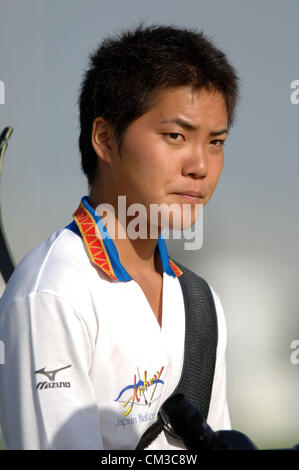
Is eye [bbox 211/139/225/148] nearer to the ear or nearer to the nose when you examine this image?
the nose

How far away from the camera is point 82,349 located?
3.51 ft

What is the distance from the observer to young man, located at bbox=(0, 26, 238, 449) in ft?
3.42

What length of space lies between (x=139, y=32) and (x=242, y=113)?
776 millimetres

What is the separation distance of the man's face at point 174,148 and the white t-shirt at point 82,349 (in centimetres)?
14

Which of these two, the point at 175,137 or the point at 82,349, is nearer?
the point at 82,349

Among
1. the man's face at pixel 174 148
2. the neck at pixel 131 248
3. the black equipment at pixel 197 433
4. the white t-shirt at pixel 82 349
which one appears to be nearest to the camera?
the black equipment at pixel 197 433

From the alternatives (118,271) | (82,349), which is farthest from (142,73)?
(82,349)

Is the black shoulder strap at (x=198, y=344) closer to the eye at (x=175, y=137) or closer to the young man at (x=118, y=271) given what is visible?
the young man at (x=118, y=271)

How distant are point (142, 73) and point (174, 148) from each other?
0.59 feet

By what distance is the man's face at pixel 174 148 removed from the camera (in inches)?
46.6

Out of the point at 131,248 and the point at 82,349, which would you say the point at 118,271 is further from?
the point at 82,349

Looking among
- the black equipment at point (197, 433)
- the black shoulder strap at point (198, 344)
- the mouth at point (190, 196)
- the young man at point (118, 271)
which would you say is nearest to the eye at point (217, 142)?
the young man at point (118, 271)

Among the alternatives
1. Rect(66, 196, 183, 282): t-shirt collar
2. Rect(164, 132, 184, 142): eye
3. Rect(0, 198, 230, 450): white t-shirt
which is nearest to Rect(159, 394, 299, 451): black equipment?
Rect(0, 198, 230, 450): white t-shirt

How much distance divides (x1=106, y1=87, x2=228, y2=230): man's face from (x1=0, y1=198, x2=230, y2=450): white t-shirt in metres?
0.14
